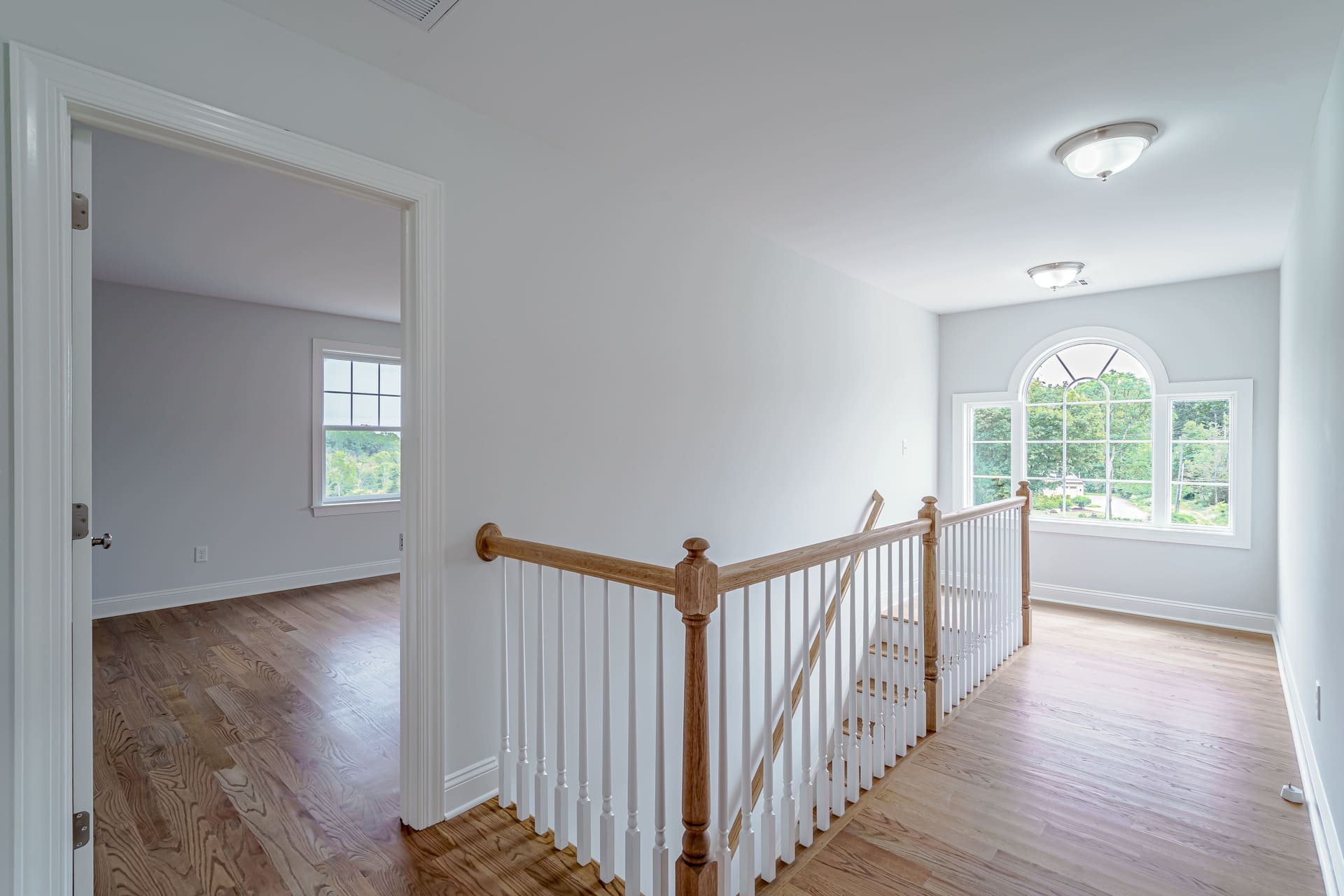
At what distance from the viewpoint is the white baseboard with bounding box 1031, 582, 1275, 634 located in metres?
4.34

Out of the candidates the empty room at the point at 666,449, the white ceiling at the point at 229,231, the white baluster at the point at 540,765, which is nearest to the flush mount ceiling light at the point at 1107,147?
the empty room at the point at 666,449

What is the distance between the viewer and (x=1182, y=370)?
459 cm

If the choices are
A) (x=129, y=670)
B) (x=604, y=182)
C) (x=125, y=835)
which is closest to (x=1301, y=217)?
(x=604, y=182)

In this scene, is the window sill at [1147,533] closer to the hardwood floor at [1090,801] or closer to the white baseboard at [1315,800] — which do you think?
the hardwood floor at [1090,801]

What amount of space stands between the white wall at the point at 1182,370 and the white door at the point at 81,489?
5.70 meters

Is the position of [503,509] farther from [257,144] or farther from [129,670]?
[129,670]

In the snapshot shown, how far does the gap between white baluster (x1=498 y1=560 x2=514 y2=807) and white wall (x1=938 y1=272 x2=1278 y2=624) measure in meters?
4.62

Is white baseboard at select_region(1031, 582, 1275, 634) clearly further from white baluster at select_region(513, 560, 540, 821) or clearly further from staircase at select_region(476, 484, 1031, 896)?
white baluster at select_region(513, 560, 540, 821)

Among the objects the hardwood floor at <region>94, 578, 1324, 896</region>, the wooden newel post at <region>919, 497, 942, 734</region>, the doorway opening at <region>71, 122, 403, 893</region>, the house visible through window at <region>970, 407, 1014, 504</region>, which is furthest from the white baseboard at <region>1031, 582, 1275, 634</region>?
the doorway opening at <region>71, 122, 403, 893</region>

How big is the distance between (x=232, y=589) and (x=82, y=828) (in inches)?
163

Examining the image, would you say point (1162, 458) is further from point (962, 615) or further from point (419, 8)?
point (419, 8)

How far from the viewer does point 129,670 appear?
346 centimetres

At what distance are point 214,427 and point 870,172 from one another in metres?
5.10

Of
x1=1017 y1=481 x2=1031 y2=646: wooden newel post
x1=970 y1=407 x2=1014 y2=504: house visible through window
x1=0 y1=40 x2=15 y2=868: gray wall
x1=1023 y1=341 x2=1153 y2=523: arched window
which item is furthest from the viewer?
x1=970 y1=407 x2=1014 y2=504: house visible through window
